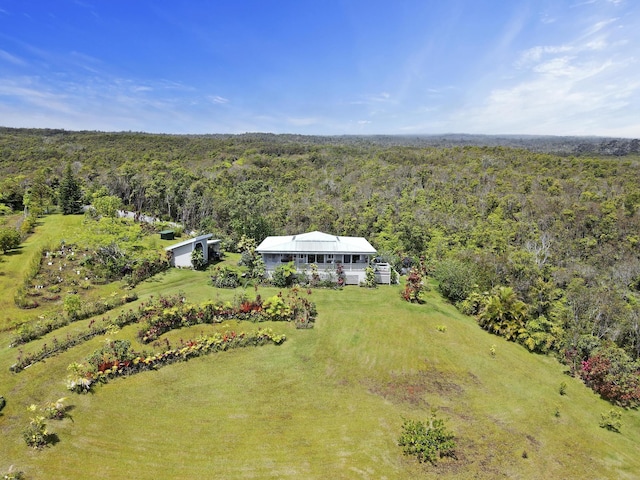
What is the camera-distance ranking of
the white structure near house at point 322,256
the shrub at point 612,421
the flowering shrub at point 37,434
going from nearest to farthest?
the flowering shrub at point 37,434
the shrub at point 612,421
the white structure near house at point 322,256

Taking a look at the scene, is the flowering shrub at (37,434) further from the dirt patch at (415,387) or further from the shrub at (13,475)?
the dirt patch at (415,387)

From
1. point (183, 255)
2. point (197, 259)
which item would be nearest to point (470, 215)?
point (197, 259)

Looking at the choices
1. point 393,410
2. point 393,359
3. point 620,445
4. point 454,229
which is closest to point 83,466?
point 393,410

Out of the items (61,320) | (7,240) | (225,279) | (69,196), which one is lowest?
(61,320)

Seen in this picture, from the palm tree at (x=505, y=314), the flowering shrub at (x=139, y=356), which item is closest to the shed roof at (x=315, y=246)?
the palm tree at (x=505, y=314)

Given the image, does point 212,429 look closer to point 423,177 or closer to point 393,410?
point 393,410

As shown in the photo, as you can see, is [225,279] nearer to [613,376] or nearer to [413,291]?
[413,291]

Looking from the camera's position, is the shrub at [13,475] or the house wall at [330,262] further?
the house wall at [330,262]
